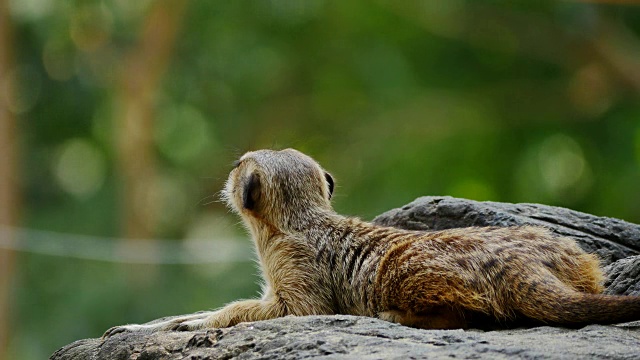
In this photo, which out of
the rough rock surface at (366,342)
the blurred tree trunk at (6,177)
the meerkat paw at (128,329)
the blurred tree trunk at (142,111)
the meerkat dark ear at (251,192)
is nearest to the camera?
the rough rock surface at (366,342)

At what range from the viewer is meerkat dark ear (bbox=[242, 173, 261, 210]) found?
5270mm

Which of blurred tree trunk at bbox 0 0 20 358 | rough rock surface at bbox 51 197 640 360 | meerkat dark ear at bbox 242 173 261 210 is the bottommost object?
rough rock surface at bbox 51 197 640 360

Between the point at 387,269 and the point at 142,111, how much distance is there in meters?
9.15

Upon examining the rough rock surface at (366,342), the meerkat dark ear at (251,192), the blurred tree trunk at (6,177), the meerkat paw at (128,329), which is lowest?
the rough rock surface at (366,342)

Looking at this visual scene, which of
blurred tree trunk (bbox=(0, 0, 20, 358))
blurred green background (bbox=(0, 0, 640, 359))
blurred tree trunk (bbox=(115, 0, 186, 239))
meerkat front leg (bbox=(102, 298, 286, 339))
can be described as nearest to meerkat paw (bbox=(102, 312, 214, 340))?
meerkat front leg (bbox=(102, 298, 286, 339))

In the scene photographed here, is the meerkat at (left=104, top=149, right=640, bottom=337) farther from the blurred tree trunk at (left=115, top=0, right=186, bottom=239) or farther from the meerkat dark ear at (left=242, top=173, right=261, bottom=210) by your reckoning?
the blurred tree trunk at (left=115, top=0, right=186, bottom=239)

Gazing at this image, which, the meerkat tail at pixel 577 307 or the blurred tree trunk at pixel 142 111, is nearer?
the meerkat tail at pixel 577 307

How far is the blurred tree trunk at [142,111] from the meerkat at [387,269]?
776 centimetres

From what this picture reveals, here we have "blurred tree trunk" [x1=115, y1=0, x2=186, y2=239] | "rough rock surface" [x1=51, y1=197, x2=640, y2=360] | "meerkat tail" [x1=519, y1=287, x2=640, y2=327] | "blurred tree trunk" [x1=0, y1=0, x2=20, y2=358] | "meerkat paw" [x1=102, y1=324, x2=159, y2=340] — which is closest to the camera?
"rough rock surface" [x1=51, y1=197, x2=640, y2=360]

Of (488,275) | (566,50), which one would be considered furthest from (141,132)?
(488,275)

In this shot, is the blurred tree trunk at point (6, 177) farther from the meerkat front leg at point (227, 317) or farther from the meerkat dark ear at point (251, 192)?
the meerkat front leg at point (227, 317)

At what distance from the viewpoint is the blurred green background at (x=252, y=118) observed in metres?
12.7

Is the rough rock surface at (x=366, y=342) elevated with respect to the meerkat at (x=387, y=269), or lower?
lower

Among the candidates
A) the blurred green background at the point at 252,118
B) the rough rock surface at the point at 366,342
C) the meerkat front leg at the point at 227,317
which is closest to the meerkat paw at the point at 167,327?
the meerkat front leg at the point at 227,317
